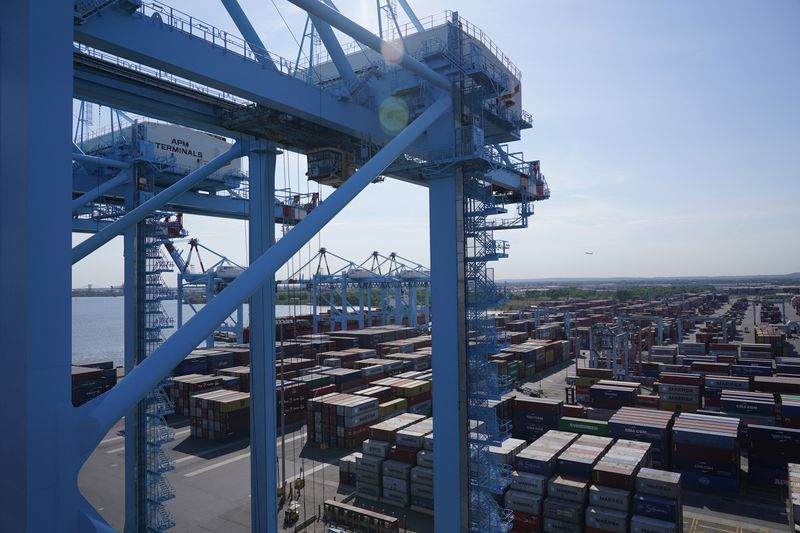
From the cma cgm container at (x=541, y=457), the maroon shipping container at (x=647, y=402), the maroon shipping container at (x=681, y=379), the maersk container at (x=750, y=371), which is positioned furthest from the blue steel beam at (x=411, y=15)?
the maersk container at (x=750, y=371)

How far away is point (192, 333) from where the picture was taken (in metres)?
4.71

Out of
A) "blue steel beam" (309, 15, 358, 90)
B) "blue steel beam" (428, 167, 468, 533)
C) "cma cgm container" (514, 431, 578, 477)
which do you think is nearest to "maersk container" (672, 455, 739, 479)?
"cma cgm container" (514, 431, 578, 477)

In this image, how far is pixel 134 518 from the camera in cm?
1346

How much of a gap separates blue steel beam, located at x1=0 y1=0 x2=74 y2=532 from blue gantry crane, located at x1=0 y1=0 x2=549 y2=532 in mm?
14

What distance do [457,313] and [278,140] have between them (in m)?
5.93

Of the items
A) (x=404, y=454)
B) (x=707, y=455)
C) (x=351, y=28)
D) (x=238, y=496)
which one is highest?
(x=351, y=28)

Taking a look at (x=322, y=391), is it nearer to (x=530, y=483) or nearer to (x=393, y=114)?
(x=530, y=483)

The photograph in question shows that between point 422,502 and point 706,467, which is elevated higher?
point 706,467

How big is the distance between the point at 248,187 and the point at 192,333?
8.86 metres

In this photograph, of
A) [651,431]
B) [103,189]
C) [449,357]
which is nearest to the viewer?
[449,357]

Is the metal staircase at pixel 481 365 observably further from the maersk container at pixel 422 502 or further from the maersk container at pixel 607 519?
the maersk container at pixel 422 502

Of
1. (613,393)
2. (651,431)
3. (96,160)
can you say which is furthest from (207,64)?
(613,393)

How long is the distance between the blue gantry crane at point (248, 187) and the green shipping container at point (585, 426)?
36.6 ft

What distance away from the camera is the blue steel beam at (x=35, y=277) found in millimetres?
3592
